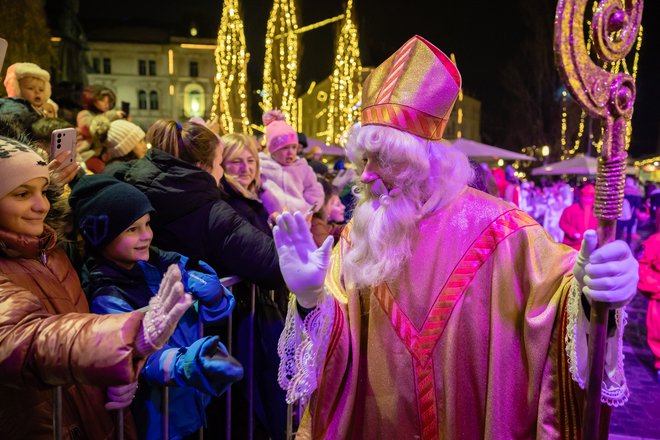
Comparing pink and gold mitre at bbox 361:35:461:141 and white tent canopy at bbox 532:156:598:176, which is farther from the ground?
pink and gold mitre at bbox 361:35:461:141

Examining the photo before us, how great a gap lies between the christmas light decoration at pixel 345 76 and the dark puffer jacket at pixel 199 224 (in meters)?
12.4

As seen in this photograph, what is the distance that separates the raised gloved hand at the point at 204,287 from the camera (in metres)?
2.54

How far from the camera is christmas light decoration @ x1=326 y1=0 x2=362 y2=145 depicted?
1595 cm

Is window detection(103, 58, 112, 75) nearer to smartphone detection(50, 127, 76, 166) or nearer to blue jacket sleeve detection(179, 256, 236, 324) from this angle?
smartphone detection(50, 127, 76, 166)

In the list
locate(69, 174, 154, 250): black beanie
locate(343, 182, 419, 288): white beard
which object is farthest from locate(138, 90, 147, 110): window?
locate(343, 182, 419, 288): white beard

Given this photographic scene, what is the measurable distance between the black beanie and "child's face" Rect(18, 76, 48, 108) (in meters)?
2.63

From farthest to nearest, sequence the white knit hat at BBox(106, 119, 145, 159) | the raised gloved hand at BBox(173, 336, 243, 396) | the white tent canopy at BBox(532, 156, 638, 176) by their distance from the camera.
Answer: the white tent canopy at BBox(532, 156, 638, 176), the white knit hat at BBox(106, 119, 145, 159), the raised gloved hand at BBox(173, 336, 243, 396)

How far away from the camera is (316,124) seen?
50.4 metres

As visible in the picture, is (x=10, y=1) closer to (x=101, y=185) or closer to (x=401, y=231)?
(x=101, y=185)

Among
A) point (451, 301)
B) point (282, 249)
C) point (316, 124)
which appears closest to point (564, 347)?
point (451, 301)

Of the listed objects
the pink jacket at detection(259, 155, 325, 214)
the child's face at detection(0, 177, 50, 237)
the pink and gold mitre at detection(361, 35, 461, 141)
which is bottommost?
the pink jacket at detection(259, 155, 325, 214)

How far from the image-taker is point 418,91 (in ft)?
7.76

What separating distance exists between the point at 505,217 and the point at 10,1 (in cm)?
1428

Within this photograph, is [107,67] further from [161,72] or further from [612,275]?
[612,275]
